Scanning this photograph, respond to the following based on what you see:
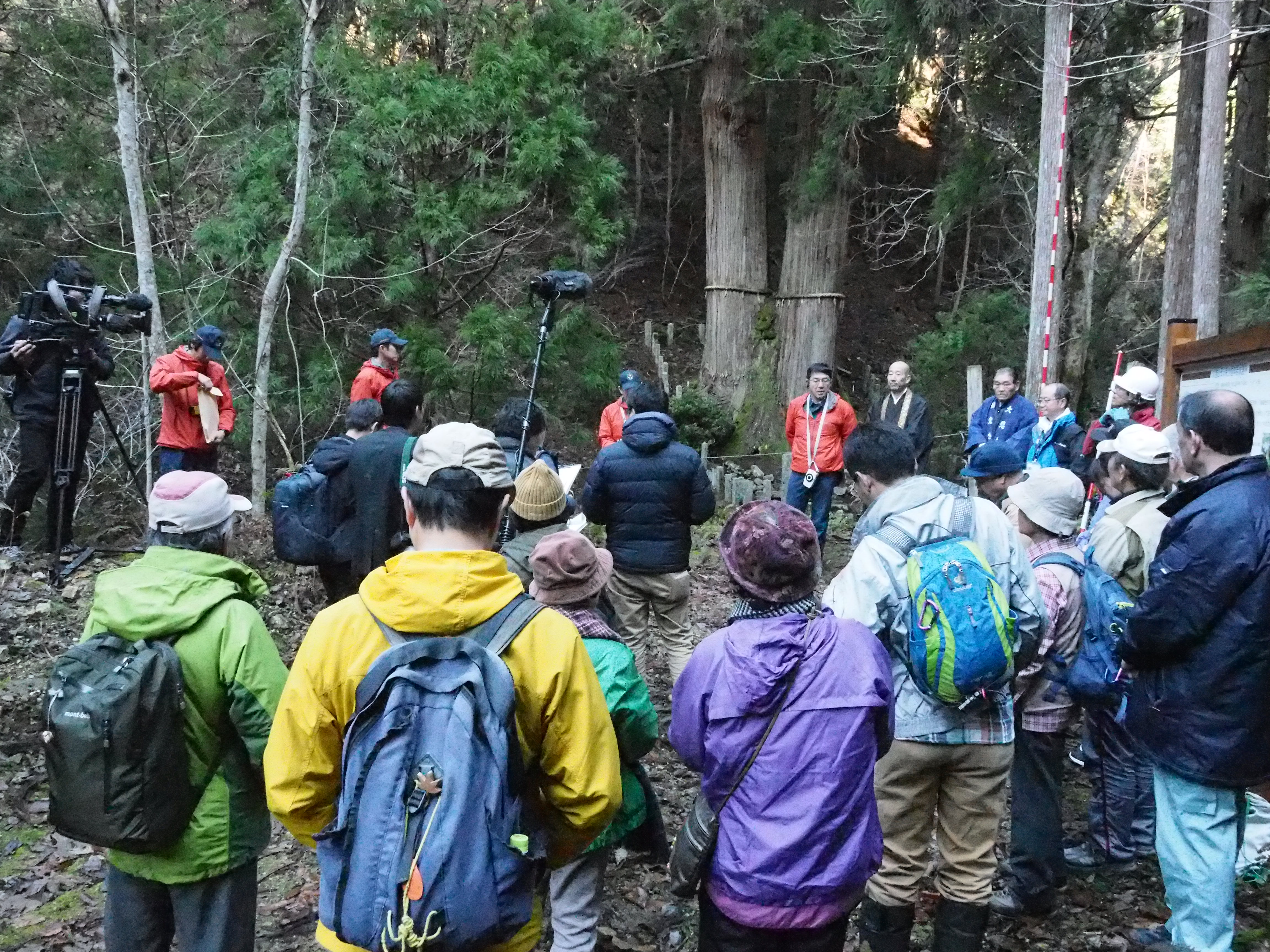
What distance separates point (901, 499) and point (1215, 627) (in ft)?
3.51

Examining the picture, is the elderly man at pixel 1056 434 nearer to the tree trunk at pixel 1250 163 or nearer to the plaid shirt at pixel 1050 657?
the plaid shirt at pixel 1050 657

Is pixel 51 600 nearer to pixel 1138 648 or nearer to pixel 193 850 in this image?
pixel 193 850

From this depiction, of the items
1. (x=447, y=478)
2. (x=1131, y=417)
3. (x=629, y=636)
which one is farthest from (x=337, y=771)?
(x=1131, y=417)

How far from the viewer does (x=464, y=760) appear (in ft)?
5.46

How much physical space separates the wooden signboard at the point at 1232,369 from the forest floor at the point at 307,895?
6.35 feet

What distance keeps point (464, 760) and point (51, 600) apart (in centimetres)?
584

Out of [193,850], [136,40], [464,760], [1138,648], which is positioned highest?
[136,40]

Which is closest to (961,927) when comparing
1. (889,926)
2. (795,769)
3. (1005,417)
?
(889,926)

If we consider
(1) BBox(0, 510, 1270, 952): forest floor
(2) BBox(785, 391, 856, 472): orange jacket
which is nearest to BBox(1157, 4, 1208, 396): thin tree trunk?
(2) BBox(785, 391, 856, 472): orange jacket

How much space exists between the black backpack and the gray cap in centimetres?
93

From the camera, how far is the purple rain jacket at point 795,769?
225 cm

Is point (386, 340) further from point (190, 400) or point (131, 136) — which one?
point (131, 136)

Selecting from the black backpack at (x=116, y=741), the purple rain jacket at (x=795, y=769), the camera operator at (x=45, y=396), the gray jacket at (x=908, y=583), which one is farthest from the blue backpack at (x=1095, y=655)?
the camera operator at (x=45, y=396)

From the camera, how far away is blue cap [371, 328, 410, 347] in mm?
7051
